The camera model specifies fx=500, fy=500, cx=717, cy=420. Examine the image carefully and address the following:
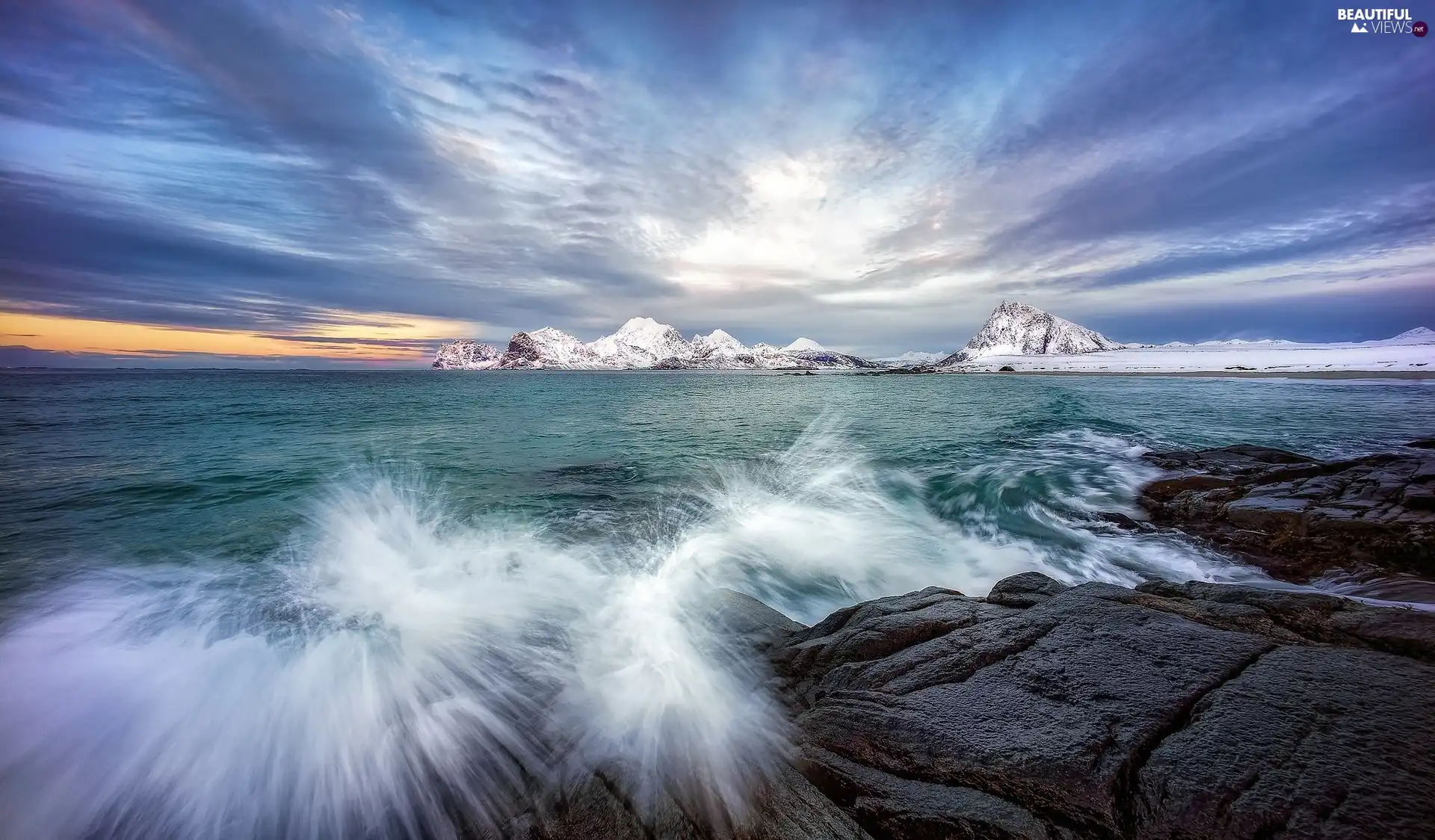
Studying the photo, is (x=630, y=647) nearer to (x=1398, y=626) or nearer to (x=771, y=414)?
(x=1398, y=626)

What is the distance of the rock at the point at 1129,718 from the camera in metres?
2.58

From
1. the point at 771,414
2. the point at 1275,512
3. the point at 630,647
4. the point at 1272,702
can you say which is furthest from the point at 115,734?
the point at 771,414

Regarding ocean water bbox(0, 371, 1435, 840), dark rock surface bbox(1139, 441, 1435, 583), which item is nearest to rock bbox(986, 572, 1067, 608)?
ocean water bbox(0, 371, 1435, 840)

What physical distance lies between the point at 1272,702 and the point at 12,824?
30.1 feet

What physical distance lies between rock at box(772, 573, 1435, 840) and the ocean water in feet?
2.94

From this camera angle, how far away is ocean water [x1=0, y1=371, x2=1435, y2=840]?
4.14 meters

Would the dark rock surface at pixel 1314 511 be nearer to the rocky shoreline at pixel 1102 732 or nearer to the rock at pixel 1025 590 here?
the rocky shoreline at pixel 1102 732

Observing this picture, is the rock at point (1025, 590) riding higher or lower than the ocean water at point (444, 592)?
higher

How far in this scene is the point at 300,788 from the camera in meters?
4.22

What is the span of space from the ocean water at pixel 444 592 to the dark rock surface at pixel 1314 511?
788 mm

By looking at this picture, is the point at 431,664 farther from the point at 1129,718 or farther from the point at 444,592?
the point at 1129,718

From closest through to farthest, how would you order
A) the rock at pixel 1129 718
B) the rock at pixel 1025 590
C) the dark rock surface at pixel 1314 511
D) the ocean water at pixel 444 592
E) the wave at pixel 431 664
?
the rock at pixel 1129 718
the wave at pixel 431 664
the ocean water at pixel 444 592
the rock at pixel 1025 590
the dark rock surface at pixel 1314 511

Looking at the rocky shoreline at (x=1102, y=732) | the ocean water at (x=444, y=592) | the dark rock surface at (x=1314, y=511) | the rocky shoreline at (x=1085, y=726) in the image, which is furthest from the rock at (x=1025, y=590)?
the dark rock surface at (x=1314, y=511)

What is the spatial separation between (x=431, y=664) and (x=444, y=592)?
7.03 ft
